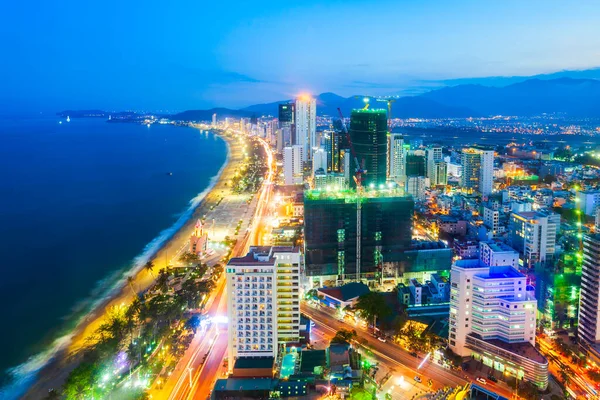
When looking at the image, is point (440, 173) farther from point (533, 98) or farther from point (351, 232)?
point (533, 98)

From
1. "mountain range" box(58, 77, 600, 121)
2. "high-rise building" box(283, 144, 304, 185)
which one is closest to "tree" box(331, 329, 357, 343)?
"high-rise building" box(283, 144, 304, 185)

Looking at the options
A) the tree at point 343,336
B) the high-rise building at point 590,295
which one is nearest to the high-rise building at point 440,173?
the high-rise building at point 590,295

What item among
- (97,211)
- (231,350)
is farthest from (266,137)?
(231,350)

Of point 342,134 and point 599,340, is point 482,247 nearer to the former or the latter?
point 599,340

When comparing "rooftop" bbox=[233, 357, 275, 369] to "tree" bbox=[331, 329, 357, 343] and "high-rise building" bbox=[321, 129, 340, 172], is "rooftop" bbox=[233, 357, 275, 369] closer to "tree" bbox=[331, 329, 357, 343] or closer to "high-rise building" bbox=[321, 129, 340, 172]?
"tree" bbox=[331, 329, 357, 343]

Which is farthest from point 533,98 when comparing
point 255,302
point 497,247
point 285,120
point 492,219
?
point 255,302
